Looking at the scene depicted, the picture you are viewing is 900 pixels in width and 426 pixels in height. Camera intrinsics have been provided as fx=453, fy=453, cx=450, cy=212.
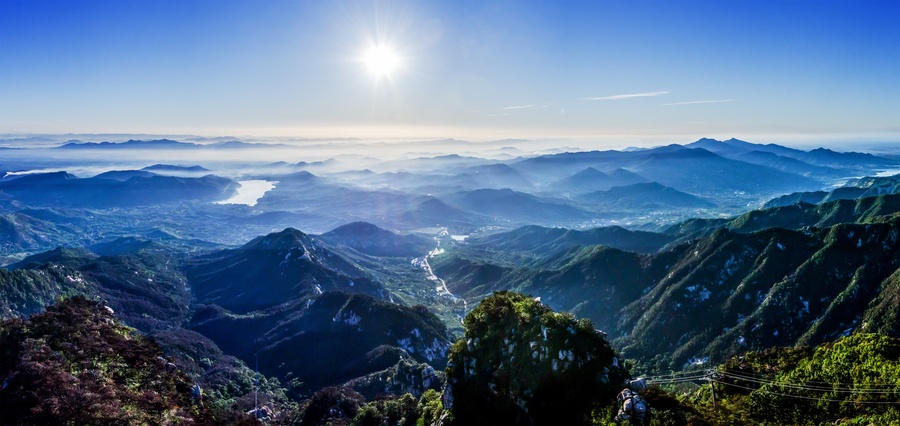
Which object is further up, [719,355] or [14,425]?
[14,425]

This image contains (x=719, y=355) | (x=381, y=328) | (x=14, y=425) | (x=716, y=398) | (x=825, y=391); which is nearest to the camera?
(x=825, y=391)

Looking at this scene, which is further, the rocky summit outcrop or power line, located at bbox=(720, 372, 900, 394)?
the rocky summit outcrop

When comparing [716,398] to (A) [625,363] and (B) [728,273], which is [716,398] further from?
(B) [728,273]

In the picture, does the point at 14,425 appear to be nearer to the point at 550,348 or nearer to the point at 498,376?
the point at 498,376

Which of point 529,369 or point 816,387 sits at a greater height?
point 816,387

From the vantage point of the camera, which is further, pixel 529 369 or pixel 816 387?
pixel 529 369

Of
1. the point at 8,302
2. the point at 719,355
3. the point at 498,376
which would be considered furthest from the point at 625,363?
the point at 8,302

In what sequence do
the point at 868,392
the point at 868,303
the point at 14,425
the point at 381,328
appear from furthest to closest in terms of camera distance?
1. the point at 381,328
2. the point at 868,303
3. the point at 14,425
4. the point at 868,392

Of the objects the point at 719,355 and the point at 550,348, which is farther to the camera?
the point at 719,355

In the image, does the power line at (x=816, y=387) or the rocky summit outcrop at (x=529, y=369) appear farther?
the rocky summit outcrop at (x=529, y=369)

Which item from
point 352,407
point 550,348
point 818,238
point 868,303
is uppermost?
point 550,348

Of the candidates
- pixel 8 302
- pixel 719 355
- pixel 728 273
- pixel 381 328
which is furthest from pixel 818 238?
pixel 8 302
